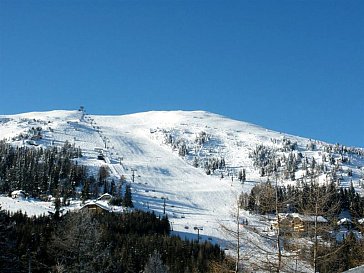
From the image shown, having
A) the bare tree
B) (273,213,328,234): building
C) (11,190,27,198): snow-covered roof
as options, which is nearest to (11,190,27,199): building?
(11,190,27,198): snow-covered roof

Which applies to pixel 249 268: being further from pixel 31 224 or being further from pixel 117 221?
pixel 117 221

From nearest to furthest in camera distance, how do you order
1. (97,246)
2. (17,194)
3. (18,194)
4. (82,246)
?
(82,246) < (97,246) < (17,194) < (18,194)

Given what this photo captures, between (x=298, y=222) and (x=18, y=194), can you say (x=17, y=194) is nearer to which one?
(x=18, y=194)

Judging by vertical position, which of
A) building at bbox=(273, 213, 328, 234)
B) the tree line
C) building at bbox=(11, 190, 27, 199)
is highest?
building at bbox=(273, 213, 328, 234)

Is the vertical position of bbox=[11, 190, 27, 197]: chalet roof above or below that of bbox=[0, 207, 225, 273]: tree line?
above

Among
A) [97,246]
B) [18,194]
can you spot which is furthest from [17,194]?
[97,246]

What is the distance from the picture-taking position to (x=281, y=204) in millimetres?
13977

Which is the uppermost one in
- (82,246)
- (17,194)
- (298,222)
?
(298,222)

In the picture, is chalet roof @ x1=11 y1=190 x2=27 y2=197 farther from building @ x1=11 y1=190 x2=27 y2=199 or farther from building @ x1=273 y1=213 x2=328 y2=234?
building @ x1=273 y1=213 x2=328 y2=234

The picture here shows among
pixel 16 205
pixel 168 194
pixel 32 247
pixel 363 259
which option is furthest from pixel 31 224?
pixel 168 194

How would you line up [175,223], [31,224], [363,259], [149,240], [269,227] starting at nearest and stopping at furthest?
[269,227] → [363,259] → [31,224] → [149,240] → [175,223]

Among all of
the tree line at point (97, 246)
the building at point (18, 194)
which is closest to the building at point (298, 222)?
the tree line at point (97, 246)

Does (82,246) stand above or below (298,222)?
below

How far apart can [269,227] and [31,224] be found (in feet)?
250
